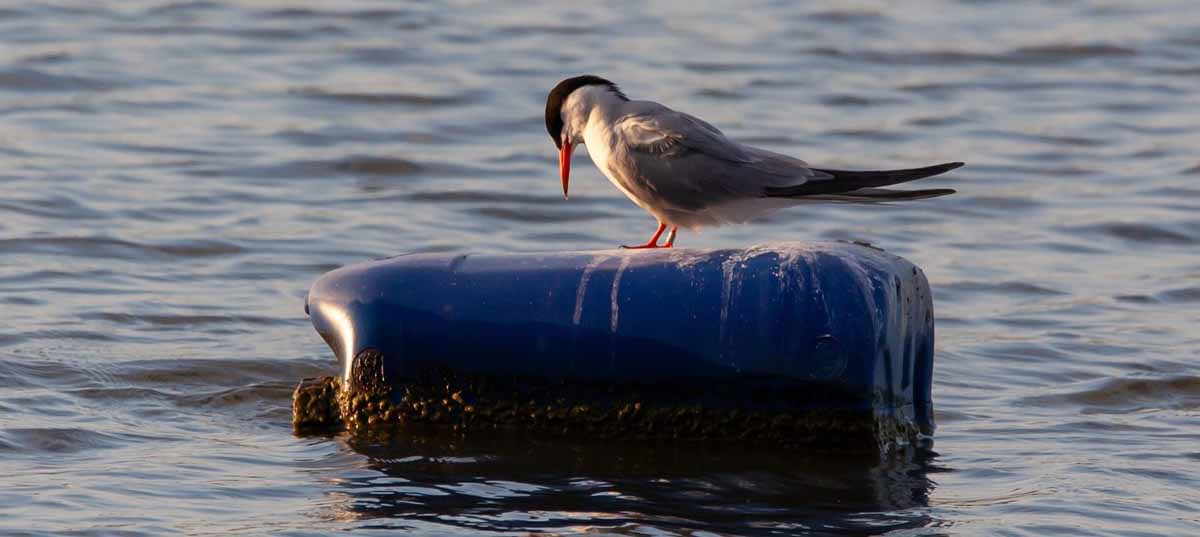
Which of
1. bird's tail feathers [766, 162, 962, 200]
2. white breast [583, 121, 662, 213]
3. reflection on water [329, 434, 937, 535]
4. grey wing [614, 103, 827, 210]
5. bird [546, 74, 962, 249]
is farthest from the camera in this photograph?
white breast [583, 121, 662, 213]

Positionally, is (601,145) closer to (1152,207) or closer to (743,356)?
(743,356)

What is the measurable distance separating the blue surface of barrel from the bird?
0.78ft

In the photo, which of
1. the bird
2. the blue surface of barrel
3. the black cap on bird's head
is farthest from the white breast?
the blue surface of barrel

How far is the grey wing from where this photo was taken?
5887 millimetres

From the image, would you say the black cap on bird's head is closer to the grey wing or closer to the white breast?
the white breast

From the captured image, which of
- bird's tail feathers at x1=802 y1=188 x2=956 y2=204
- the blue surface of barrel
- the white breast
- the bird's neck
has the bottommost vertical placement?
the blue surface of barrel

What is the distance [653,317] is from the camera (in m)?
5.43

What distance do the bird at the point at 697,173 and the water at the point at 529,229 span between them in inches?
32.5

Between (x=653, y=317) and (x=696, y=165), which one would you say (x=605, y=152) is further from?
(x=653, y=317)

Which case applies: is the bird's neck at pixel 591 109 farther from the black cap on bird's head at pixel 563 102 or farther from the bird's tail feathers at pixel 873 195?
the bird's tail feathers at pixel 873 195

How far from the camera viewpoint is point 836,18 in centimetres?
1598

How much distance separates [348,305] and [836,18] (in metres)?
10.9

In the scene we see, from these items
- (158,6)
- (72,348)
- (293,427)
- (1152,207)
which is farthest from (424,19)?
(293,427)

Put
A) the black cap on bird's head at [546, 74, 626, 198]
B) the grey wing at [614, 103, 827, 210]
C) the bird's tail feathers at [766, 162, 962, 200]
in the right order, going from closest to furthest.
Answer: the bird's tail feathers at [766, 162, 962, 200] < the grey wing at [614, 103, 827, 210] < the black cap on bird's head at [546, 74, 626, 198]
